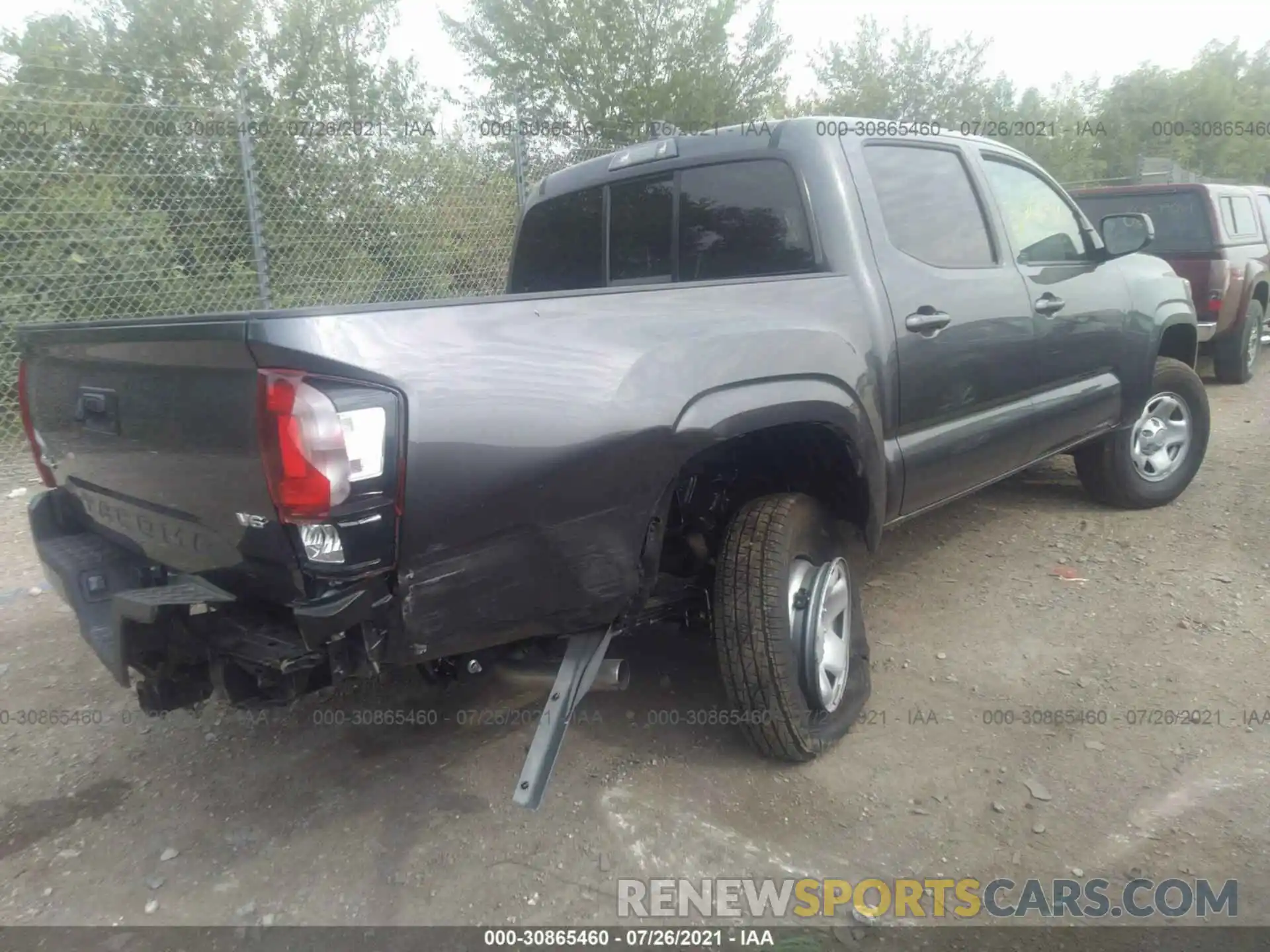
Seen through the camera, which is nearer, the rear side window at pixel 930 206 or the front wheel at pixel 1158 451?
the rear side window at pixel 930 206

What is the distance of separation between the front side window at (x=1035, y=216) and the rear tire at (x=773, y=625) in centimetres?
188

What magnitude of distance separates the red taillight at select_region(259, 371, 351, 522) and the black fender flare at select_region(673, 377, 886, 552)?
85 cm

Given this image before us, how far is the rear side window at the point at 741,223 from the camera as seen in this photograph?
306cm

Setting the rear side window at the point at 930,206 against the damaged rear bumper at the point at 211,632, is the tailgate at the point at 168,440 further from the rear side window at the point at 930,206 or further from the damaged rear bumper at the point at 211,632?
the rear side window at the point at 930,206

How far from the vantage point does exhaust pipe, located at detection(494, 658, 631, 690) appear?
8.00 ft

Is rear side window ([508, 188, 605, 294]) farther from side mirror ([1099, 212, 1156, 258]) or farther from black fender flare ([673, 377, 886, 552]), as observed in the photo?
side mirror ([1099, 212, 1156, 258])

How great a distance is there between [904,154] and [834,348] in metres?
1.13

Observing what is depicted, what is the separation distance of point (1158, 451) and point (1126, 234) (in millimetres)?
1352

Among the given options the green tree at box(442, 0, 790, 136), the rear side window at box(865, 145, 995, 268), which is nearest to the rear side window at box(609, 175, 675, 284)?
the rear side window at box(865, 145, 995, 268)

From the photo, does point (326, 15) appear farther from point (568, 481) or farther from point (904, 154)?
point (568, 481)

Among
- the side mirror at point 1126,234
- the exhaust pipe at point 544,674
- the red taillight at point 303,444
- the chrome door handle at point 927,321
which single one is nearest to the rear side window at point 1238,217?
the side mirror at point 1126,234

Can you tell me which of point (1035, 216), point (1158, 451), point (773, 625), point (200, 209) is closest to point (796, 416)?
point (773, 625)

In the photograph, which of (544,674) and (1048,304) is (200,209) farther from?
(1048,304)

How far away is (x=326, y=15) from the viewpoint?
10320 millimetres
